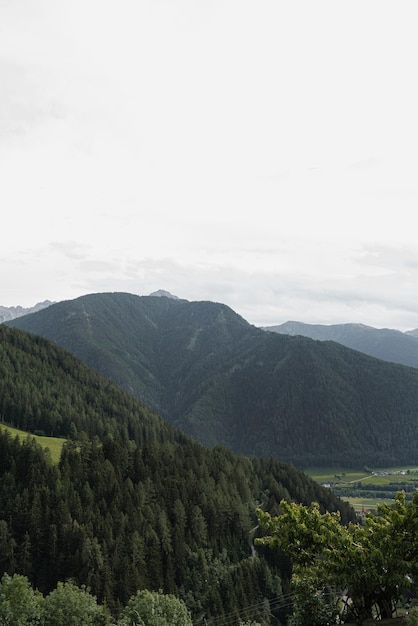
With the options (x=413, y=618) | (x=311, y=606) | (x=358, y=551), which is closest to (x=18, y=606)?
(x=311, y=606)

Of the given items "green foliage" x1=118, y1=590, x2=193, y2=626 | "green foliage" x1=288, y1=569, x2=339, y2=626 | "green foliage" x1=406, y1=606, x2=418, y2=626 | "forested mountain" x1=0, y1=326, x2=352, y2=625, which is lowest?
"forested mountain" x1=0, y1=326, x2=352, y2=625

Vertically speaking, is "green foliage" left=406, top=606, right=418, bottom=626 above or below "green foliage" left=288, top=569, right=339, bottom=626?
above

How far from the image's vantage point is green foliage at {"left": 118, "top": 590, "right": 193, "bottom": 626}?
212 feet

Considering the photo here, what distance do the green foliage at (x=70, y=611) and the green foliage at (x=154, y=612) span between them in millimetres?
4056

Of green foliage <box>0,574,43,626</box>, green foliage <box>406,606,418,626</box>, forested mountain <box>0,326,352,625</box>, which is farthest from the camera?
forested mountain <box>0,326,352,625</box>

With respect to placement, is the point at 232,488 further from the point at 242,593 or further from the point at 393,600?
the point at 393,600

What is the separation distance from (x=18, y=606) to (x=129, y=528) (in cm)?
9608

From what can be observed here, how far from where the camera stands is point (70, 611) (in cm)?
6600

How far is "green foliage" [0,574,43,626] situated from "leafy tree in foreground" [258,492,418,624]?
44.7 metres

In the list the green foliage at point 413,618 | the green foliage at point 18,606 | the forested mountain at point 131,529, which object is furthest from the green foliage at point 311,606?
the forested mountain at point 131,529

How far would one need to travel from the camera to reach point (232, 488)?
632 feet

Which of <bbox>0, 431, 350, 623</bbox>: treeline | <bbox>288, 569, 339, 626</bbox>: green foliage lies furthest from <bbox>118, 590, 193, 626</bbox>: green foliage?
<bbox>0, 431, 350, 623</bbox>: treeline

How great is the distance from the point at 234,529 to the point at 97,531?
52006 mm

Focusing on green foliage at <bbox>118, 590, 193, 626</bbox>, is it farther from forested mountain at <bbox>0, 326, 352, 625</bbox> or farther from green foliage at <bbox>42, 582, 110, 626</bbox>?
forested mountain at <bbox>0, 326, 352, 625</bbox>
